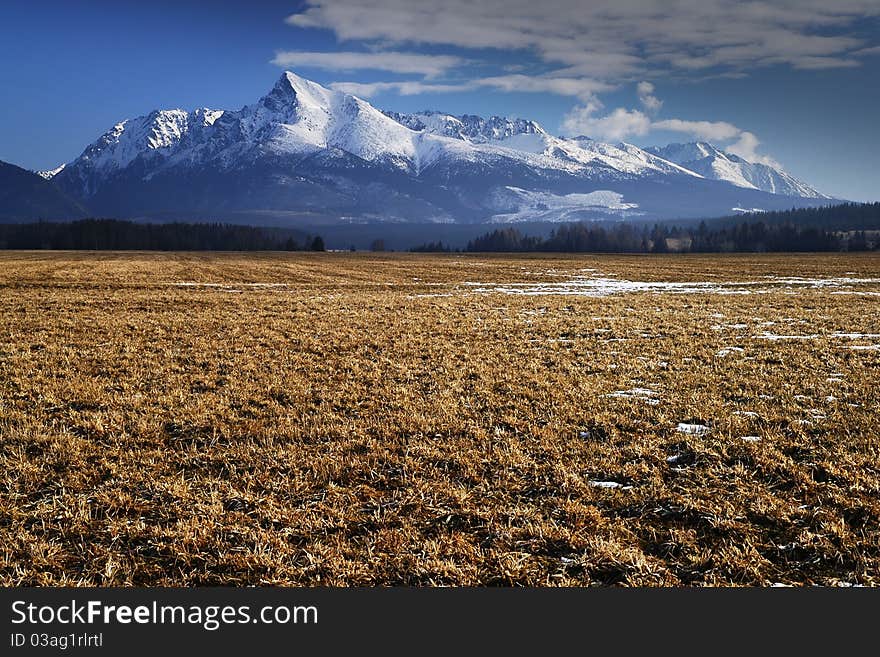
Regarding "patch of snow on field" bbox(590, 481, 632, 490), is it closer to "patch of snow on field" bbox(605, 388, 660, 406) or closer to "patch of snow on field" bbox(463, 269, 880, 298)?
"patch of snow on field" bbox(605, 388, 660, 406)

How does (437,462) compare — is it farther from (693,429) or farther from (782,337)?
(782,337)

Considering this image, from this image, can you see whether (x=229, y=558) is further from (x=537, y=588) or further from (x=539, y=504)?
(x=539, y=504)

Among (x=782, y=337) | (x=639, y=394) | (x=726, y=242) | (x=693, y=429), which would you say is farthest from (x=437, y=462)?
(x=726, y=242)

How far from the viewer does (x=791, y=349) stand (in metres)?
14.5

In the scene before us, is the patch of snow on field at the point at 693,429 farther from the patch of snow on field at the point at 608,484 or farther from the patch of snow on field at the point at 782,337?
the patch of snow on field at the point at 782,337

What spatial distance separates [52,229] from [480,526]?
201521 mm

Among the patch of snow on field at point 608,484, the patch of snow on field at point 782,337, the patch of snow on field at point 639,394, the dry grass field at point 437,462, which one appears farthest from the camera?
the patch of snow on field at point 782,337

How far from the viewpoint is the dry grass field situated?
4695 millimetres

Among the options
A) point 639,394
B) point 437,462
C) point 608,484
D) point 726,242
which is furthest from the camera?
point 726,242

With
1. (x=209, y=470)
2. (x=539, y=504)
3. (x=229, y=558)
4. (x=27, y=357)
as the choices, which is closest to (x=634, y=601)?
(x=539, y=504)

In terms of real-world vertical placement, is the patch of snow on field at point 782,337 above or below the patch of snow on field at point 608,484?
above

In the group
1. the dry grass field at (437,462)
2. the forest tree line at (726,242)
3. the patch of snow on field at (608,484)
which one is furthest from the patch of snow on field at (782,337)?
the forest tree line at (726,242)

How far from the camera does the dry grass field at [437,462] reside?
4.70 meters

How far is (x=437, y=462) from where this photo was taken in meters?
6.84
